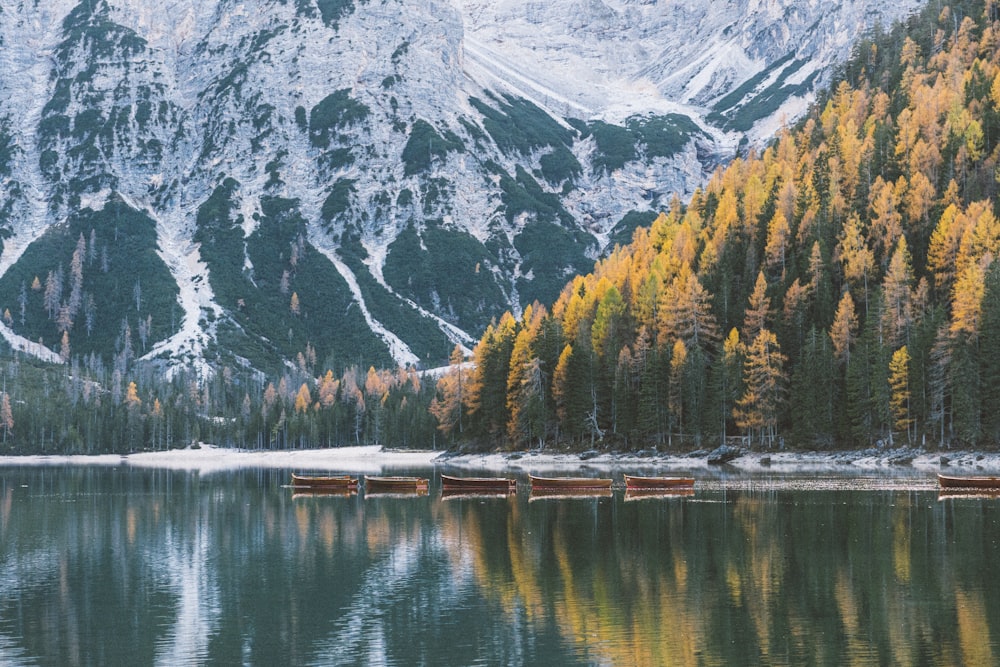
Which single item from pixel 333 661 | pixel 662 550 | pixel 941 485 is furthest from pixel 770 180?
pixel 333 661

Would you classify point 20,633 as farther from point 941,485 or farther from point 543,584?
point 941,485

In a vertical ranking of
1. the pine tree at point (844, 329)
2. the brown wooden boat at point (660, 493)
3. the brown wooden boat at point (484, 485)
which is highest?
the pine tree at point (844, 329)

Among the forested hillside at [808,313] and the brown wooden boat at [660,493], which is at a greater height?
the forested hillside at [808,313]

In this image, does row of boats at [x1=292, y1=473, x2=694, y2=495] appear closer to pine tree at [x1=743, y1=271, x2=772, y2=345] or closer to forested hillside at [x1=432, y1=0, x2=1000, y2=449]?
forested hillside at [x1=432, y1=0, x2=1000, y2=449]

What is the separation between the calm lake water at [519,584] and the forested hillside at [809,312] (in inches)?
1627

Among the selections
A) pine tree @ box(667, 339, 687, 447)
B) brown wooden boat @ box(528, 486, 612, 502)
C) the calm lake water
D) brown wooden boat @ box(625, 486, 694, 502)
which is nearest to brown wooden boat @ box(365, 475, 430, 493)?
brown wooden boat @ box(528, 486, 612, 502)

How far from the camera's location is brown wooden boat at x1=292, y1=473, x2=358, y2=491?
113 m

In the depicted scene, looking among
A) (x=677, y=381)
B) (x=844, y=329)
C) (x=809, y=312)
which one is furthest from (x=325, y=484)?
(x=844, y=329)

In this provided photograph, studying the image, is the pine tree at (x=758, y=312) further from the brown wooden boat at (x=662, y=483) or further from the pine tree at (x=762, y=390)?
the brown wooden boat at (x=662, y=483)

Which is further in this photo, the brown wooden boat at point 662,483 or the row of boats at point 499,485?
the row of boats at point 499,485

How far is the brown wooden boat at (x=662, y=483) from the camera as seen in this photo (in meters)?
95.4

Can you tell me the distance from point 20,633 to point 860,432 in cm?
10683

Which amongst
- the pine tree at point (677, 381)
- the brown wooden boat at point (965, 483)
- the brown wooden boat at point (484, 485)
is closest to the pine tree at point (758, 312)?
the pine tree at point (677, 381)

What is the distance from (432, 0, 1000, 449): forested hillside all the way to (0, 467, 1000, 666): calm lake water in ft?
136
